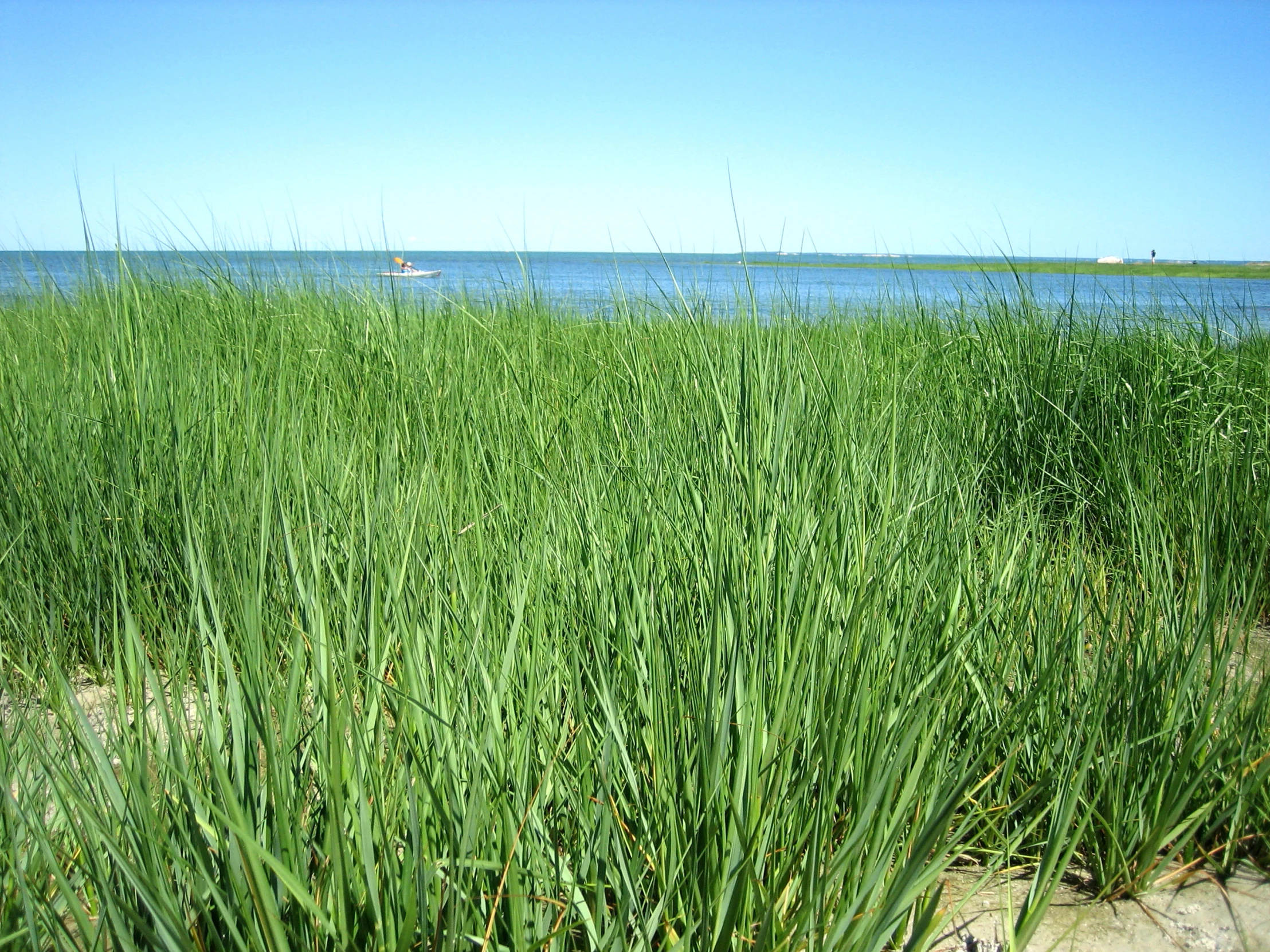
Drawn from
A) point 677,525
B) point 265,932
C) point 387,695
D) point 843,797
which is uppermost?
point 677,525

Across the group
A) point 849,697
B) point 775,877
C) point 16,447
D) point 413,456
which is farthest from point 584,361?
point 775,877

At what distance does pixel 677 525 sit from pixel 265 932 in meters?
0.83

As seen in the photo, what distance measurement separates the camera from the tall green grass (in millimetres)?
901

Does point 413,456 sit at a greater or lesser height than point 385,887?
greater

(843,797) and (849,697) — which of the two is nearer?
(849,697)

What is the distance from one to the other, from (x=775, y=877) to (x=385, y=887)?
1.38 feet

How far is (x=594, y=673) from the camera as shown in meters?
1.26

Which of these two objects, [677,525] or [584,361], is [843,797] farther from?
[584,361]

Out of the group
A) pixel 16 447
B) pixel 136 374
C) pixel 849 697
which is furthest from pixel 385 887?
pixel 16 447

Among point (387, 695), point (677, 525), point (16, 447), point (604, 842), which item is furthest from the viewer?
point (16, 447)

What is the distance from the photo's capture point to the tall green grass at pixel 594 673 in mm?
901

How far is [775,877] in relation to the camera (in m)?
0.93

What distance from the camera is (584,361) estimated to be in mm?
3332

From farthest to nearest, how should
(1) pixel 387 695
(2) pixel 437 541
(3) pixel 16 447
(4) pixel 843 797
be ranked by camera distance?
(3) pixel 16 447 < (2) pixel 437 541 < (4) pixel 843 797 < (1) pixel 387 695
